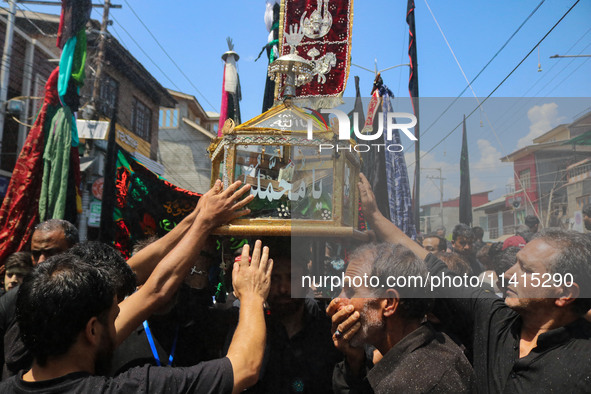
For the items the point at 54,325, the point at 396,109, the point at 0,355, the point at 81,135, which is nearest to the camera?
the point at 54,325

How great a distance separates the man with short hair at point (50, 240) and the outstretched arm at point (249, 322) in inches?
59.3

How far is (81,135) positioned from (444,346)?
37.3 feet

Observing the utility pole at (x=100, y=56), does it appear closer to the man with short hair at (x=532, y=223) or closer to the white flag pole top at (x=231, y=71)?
the white flag pole top at (x=231, y=71)

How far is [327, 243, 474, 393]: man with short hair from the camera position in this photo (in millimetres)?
1563

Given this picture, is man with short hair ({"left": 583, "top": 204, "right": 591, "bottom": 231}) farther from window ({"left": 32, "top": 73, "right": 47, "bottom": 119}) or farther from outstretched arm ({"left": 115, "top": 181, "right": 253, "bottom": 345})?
window ({"left": 32, "top": 73, "right": 47, "bottom": 119})

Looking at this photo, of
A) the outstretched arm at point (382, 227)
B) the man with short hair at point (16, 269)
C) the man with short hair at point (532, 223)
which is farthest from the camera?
the man with short hair at point (16, 269)

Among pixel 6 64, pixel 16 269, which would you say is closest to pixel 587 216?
pixel 16 269

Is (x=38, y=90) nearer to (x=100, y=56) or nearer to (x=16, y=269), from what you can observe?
(x=100, y=56)

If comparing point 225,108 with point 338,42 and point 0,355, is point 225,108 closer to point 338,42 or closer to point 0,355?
point 338,42

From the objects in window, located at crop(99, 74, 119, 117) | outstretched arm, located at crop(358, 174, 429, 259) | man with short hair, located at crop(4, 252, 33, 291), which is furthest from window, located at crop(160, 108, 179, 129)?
outstretched arm, located at crop(358, 174, 429, 259)

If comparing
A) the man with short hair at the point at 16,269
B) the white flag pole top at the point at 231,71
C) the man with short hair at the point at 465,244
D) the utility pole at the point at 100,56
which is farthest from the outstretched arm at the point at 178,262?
the utility pole at the point at 100,56

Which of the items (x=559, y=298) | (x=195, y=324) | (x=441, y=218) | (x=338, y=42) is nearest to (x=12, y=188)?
(x=195, y=324)

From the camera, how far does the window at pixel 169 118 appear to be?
21.8 meters

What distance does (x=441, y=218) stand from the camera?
1898mm
